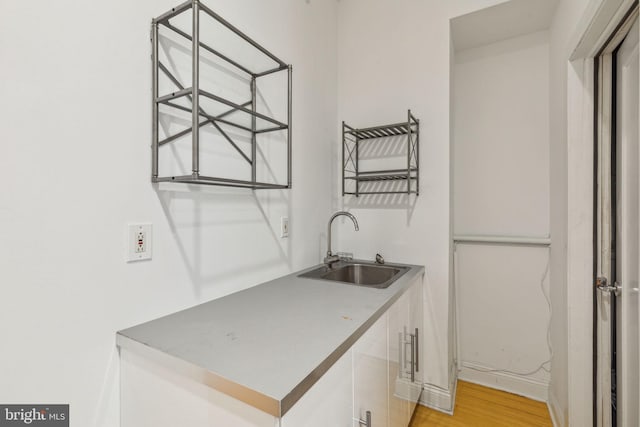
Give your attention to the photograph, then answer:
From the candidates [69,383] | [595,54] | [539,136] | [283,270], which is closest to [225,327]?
[69,383]

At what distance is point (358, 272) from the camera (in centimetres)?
198

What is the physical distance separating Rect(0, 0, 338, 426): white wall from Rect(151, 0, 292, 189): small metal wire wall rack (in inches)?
1.6

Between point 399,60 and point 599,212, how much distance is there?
1.38m

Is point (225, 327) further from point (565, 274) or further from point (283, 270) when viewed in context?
point (565, 274)

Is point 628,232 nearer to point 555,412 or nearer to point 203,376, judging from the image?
point 555,412

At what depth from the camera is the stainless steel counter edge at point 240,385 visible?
23.6 inches

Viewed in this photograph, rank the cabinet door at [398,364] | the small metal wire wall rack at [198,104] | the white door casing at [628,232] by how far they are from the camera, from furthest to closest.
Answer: the cabinet door at [398,364], the white door casing at [628,232], the small metal wire wall rack at [198,104]

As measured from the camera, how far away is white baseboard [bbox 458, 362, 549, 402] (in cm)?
193

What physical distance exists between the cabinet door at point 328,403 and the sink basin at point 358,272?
0.82 meters

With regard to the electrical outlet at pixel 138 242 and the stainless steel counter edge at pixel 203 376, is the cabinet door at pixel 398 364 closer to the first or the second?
the stainless steel counter edge at pixel 203 376

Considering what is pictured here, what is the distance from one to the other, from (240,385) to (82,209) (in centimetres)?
65

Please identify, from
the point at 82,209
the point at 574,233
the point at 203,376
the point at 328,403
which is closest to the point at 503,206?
the point at 574,233

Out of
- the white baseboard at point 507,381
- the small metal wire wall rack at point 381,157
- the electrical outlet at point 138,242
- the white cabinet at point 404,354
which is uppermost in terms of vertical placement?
the small metal wire wall rack at point 381,157

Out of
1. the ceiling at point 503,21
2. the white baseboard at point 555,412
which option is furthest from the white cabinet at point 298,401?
the ceiling at point 503,21
